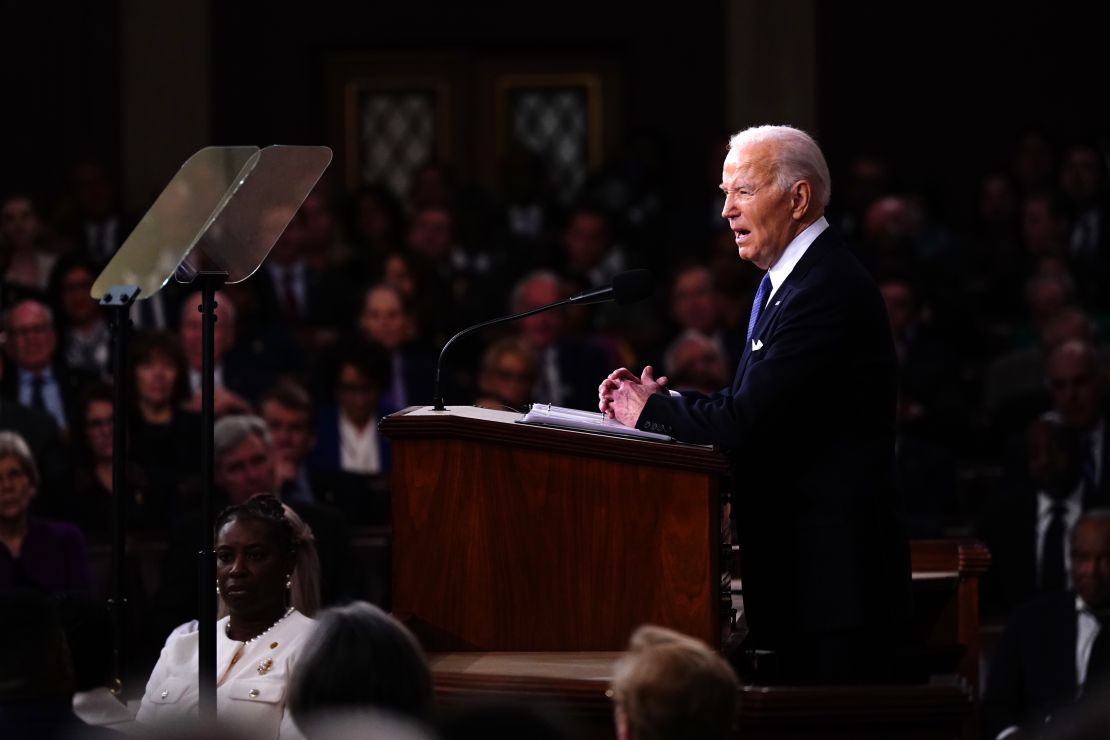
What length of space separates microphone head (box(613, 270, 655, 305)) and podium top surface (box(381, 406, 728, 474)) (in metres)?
0.32

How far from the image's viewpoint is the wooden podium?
330cm

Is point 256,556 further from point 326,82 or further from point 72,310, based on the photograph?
point 326,82

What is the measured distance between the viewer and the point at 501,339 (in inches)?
293

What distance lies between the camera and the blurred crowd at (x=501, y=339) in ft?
21.3

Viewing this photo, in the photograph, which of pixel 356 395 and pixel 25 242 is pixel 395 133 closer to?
pixel 25 242

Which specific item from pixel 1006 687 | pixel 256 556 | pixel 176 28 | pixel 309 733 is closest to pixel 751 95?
pixel 176 28

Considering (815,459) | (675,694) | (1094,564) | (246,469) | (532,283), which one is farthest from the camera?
(532,283)

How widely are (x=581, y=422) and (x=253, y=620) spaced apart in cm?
112

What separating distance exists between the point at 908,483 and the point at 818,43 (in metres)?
6.06

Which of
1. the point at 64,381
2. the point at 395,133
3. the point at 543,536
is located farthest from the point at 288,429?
the point at 395,133

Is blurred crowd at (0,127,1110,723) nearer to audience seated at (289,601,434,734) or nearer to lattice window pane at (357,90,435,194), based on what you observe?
audience seated at (289,601,434,734)


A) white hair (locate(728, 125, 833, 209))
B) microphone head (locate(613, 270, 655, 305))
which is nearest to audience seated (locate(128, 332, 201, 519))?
microphone head (locate(613, 270, 655, 305))

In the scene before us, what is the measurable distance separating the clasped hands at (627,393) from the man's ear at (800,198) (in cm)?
38

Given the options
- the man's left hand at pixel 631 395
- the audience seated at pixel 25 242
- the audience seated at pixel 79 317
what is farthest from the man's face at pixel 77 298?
the man's left hand at pixel 631 395
